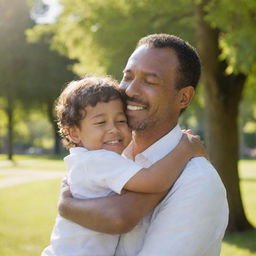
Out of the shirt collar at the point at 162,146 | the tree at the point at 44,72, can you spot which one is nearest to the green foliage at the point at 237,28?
the shirt collar at the point at 162,146

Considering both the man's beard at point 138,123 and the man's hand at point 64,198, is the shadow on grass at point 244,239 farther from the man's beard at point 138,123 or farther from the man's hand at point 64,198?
the man's hand at point 64,198

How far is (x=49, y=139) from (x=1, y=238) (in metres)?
85.9

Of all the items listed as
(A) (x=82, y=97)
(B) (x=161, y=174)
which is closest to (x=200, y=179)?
(B) (x=161, y=174)

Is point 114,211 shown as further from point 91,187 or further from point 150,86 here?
point 150,86

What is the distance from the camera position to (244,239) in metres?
10.7

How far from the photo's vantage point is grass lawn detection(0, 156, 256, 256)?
1010 centimetres

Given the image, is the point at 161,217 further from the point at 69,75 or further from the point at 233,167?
the point at 69,75

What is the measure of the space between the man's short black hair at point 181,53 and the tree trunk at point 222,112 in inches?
296

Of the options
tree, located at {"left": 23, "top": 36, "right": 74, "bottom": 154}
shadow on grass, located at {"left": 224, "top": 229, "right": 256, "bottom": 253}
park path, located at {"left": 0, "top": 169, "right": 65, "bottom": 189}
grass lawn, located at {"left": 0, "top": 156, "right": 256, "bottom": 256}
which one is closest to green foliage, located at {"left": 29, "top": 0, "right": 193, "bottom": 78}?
grass lawn, located at {"left": 0, "top": 156, "right": 256, "bottom": 256}

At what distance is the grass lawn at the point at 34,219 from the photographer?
33.1ft

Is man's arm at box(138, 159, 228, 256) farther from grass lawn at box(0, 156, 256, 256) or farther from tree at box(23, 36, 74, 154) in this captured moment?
tree at box(23, 36, 74, 154)

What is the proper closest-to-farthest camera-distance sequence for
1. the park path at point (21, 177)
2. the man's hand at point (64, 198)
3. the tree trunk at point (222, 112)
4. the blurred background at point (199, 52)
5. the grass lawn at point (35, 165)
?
the man's hand at point (64, 198), the blurred background at point (199, 52), the tree trunk at point (222, 112), the park path at point (21, 177), the grass lawn at point (35, 165)

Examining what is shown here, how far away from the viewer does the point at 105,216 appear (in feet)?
8.20

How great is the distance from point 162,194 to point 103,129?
0.52 metres
